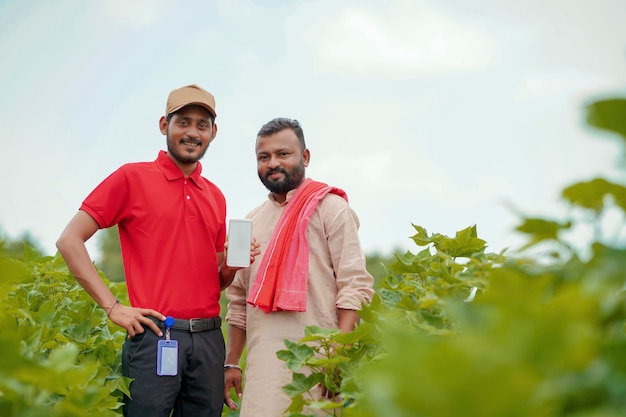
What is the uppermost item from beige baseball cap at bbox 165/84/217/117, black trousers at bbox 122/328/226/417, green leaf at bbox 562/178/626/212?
beige baseball cap at bbox 165/84/217/117

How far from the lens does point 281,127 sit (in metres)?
3.48

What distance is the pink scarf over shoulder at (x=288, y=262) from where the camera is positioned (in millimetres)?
3109

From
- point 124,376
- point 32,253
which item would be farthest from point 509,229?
point 32,253

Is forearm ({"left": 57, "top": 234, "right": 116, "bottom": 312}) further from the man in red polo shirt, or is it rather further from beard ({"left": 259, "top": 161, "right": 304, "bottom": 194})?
beard ({"left": 259, "top": 161, "right": 304, "bottom": 194})

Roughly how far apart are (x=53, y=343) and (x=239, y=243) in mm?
889

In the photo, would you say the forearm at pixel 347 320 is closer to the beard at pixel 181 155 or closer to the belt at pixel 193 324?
the belt at pixel 193 324

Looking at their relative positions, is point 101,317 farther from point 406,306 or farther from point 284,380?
point 406,306

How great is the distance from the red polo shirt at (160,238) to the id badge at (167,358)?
15 cm

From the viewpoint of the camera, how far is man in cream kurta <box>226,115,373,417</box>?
10.1 ft

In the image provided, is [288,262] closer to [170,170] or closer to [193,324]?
[193,324]

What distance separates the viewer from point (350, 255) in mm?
3164

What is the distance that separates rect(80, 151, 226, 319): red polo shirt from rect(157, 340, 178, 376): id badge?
0.15 metres

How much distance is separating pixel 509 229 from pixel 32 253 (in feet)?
9.98

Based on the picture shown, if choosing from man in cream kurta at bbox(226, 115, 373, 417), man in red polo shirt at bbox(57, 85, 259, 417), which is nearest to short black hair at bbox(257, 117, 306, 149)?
man in cream kurta at bbox(226, 115, 373, 417)
